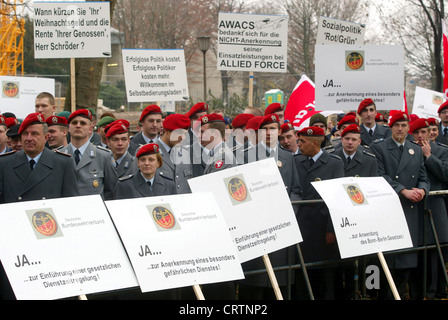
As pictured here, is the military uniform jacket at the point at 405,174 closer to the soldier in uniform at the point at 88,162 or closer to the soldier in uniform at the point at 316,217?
the soldier in uniform at the point at 316,217

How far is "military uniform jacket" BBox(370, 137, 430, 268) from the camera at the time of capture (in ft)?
25.1

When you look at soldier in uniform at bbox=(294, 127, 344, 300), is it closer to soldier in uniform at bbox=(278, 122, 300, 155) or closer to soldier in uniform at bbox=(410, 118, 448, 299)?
soldier in uniform at bbox=(278, 122, 300, 155)

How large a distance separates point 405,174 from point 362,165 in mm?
607

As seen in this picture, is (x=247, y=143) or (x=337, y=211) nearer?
(x=337, y=211)

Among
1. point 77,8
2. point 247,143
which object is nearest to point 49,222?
point 247,143

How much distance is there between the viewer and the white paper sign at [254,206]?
573cm

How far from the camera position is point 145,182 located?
640 cm

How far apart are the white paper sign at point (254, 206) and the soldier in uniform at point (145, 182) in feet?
2.65

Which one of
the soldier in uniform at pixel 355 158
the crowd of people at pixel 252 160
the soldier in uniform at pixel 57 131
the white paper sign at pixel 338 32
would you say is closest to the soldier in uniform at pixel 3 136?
the crowd of people at pixel 252 160

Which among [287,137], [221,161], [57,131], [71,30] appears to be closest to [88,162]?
[57,131]

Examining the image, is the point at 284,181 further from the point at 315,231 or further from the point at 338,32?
the point at 338,32
